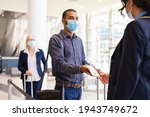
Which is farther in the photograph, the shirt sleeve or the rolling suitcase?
the rolling suitcase

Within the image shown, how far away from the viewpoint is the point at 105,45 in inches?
723

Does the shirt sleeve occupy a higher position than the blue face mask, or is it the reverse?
the blue face mask

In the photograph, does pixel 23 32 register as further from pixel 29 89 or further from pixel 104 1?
pixel 29 89

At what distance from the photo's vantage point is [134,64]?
4.90 ft

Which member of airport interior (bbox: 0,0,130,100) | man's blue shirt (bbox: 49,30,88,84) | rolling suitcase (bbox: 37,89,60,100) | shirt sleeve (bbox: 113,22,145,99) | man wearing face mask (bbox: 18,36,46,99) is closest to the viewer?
shirt sleeve (bbox: 113,22,145,99)

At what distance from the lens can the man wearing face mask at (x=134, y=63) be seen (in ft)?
4.92

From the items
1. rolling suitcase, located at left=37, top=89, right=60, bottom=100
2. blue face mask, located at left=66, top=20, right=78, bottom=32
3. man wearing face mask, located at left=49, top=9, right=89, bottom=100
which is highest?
blue face mask, located at left=66, top=20, right=78, bottom=32

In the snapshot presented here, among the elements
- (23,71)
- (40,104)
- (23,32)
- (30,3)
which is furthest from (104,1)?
(40,104)

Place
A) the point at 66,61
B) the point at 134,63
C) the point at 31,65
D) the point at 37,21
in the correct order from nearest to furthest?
1. the point at 134,63
2. the point at 66,61
3. the point at 31,65
4. the point at 37,21

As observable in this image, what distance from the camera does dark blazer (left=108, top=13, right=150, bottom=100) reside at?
1499 millimetres

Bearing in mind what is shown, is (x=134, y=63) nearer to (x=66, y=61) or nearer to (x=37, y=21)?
(x=66, y=61)

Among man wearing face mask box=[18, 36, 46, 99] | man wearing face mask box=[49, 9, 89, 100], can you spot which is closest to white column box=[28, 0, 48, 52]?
man wearing face mask box=[18, 36, 46, 99]

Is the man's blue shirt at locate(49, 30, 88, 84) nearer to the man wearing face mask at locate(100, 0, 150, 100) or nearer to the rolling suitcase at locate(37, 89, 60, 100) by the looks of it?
the rolling suitcase at locate(37, 89, 60, 100)

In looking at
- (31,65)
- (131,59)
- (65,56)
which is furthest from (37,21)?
(131,59)
